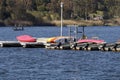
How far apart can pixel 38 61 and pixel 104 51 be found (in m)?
14.3

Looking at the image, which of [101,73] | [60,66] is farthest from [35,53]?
[101,73]

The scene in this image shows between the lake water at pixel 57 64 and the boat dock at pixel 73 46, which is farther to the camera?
Answer: the boat dock at pixel 73 46

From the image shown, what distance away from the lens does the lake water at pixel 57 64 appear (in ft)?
181

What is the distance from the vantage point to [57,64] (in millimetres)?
67250

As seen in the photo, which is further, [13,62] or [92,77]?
[13,62]

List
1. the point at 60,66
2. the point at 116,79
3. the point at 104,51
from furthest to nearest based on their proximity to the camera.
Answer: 1. the point at 104,51
2. the point at 60,66
3. the point at 116,79

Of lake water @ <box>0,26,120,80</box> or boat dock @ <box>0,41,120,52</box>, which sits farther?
boat dock @ <box>0,41,120,52</box>

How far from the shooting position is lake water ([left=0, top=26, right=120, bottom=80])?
2168 inches

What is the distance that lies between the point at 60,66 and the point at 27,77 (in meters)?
11.3

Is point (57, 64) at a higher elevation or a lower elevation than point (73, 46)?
higher

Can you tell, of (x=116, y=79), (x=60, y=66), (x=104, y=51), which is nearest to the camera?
(x=116, y=79)

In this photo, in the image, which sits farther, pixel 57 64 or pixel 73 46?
pixel 73 46

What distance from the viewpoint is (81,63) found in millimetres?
68812

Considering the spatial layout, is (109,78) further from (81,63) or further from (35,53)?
(35,53)
